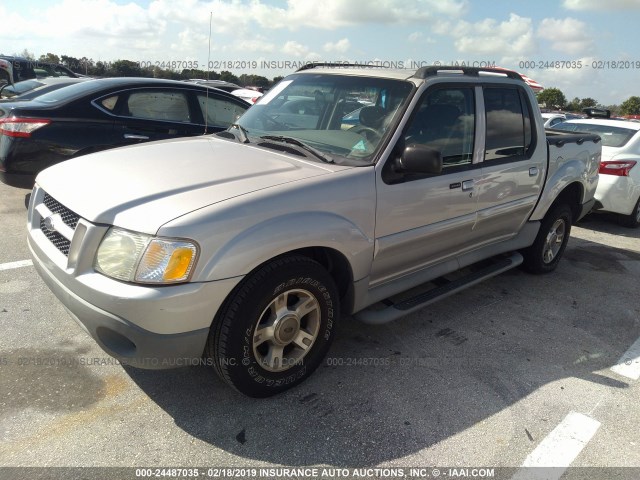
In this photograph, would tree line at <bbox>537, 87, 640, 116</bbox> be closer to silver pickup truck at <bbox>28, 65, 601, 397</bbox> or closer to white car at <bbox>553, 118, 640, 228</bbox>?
white car at <bbox>553, 118, 640, 228</bbox>

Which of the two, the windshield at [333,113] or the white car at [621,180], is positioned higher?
the windshield at [333,113]

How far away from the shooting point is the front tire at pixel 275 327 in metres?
2.52

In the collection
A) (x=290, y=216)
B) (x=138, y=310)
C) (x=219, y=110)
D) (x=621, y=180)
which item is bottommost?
(x=138, y=310)

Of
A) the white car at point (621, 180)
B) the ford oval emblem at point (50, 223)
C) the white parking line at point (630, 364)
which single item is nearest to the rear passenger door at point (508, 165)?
Answer: the white parking line at point (630, 364)

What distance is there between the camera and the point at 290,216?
2.61 m

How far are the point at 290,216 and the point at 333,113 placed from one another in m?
1.24

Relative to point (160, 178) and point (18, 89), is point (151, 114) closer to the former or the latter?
point (160, 178)

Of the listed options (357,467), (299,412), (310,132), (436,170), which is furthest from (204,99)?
(357,467)

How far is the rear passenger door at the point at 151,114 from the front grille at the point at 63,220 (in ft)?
9.82

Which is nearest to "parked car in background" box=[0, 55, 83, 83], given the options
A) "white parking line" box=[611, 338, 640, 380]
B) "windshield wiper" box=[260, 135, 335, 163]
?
"windshield wiper" box=[260, 135, 335, 163]

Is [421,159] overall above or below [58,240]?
above

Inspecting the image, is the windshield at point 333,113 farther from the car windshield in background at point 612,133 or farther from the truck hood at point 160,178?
the car windshield in background at point 612,133

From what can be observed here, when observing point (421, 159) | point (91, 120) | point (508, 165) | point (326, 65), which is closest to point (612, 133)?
point (508, 165)

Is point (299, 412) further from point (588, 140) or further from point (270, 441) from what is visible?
point (588, 140)
